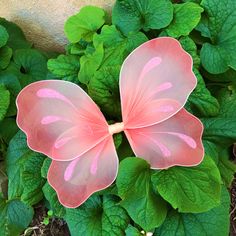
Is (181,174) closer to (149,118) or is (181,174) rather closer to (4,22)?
(149,118)

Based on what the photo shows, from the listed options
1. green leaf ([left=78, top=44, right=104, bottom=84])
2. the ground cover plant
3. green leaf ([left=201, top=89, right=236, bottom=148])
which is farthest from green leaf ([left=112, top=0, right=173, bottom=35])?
green leaf ([left=201, top=89, right=236, bottom=148])

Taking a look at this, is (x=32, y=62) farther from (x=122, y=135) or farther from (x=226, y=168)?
(x=226, y=168)

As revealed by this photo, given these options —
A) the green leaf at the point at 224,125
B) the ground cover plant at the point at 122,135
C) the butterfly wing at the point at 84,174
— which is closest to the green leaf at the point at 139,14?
the ground cover plant at the point at 122,135

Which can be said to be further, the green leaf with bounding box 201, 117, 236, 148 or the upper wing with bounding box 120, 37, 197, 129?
the green leaf with bounding box 201, 117, 236, 148

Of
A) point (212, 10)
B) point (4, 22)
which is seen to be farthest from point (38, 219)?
point (212, 10)

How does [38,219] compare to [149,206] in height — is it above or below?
below

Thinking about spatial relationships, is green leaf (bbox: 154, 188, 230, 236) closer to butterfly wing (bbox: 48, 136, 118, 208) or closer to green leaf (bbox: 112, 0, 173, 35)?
butterfly wing (bbox: 48, 136, 118, 208)

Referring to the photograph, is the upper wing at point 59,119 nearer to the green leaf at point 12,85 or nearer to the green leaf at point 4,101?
the green leaf at point 4,101
